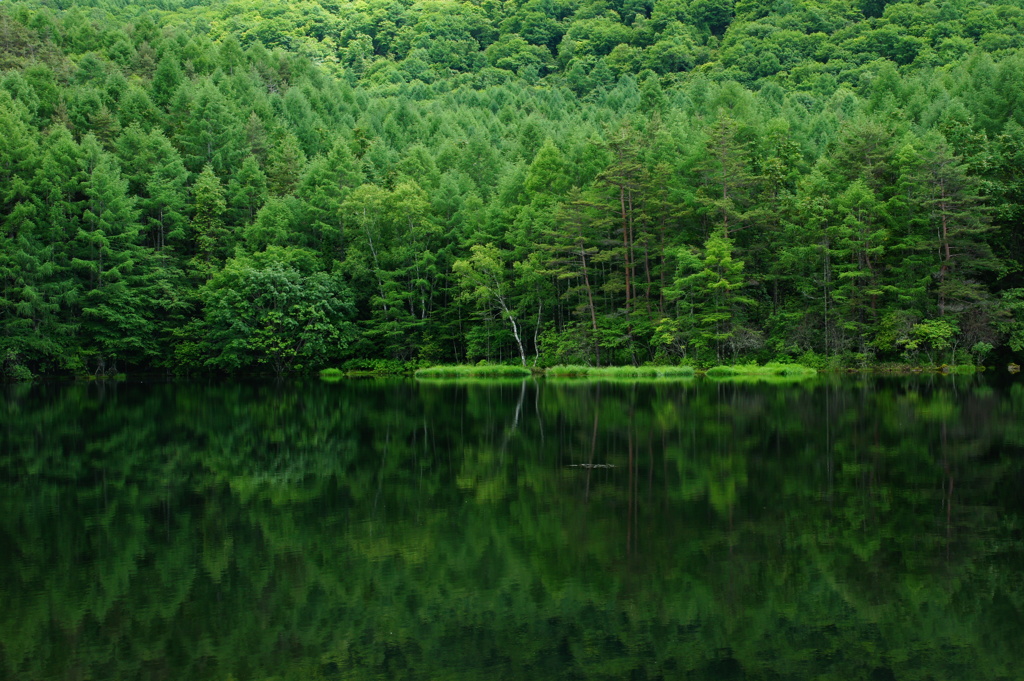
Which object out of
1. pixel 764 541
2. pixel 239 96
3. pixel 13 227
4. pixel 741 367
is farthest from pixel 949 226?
pixel 239 96

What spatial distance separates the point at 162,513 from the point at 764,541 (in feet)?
28.9

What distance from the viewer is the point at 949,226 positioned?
5016 centimetres

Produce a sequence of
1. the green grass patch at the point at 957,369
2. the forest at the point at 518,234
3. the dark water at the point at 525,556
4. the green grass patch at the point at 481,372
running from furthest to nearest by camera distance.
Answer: the green grass patch at the point at 481,372, the forest at the point at 518,234, the green grass patch at the point at 957,369, the dark water at the point at 525,556

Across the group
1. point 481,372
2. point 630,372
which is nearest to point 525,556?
point 630,372

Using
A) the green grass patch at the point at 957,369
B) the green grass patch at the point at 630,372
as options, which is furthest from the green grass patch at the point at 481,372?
the green grass patch at the point at 957,369

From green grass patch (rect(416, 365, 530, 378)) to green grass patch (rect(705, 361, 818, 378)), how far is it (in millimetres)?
11430

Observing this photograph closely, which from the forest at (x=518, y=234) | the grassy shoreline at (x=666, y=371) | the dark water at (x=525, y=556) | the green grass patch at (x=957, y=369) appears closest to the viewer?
the dark water at (x=525, y=556)

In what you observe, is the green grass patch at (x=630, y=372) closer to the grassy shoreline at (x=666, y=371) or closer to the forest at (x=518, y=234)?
the grassy shoreline at (x=666, y=371)

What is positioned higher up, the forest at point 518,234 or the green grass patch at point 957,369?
the forest at point 518,234

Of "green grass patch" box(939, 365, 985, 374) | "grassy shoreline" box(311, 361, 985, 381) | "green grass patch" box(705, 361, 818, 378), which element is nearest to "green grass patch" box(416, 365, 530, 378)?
"grassy shoreline" box(311, 361, 985, 381)

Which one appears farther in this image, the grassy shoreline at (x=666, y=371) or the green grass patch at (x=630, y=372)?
the green grass patch at (x=630, y=372)

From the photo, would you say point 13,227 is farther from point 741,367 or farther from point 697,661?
point 697,661

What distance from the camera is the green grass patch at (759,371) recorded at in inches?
1913

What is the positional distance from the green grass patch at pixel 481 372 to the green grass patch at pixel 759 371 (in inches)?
450
